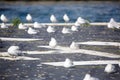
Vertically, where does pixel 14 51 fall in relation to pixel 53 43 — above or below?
below

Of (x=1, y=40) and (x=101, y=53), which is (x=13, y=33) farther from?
(x=101, y=53)

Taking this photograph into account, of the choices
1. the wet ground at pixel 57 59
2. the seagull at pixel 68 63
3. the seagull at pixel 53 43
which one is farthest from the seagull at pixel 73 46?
the seagull at pixel 68 63

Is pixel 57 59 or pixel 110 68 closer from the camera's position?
pixel 110 68

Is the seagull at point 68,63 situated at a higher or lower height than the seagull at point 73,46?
lower

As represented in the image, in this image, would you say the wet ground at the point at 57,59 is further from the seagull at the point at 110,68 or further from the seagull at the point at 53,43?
the seagull at the point at 53,43

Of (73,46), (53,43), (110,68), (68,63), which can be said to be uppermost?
(53,43)

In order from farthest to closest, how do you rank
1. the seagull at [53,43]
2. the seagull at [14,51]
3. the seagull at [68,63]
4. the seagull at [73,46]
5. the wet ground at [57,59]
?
the seagull at [53,43], the seagull at [73,46], the seagull at [14,51], the seagull at [68,63], the wet ground at [57,59]

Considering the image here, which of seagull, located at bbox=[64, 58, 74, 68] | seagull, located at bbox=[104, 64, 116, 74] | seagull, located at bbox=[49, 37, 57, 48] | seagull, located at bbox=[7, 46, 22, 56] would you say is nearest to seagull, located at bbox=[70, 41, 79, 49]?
seagull, located at bbox=[49, 37, 57, 48]

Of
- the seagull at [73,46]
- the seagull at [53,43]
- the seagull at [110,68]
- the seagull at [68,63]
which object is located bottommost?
the seagull at [110,68]

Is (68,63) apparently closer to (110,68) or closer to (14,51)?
(110,68)

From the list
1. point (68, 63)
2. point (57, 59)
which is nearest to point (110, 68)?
point (68, 63)

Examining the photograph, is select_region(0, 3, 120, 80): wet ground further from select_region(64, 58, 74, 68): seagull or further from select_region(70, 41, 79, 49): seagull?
select_region(70, 41, 79, 49): seagull

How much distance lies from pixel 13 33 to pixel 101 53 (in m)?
6.25

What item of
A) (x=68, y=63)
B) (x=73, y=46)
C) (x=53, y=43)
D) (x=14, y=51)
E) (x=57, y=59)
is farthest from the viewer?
(x=53, y=43)
